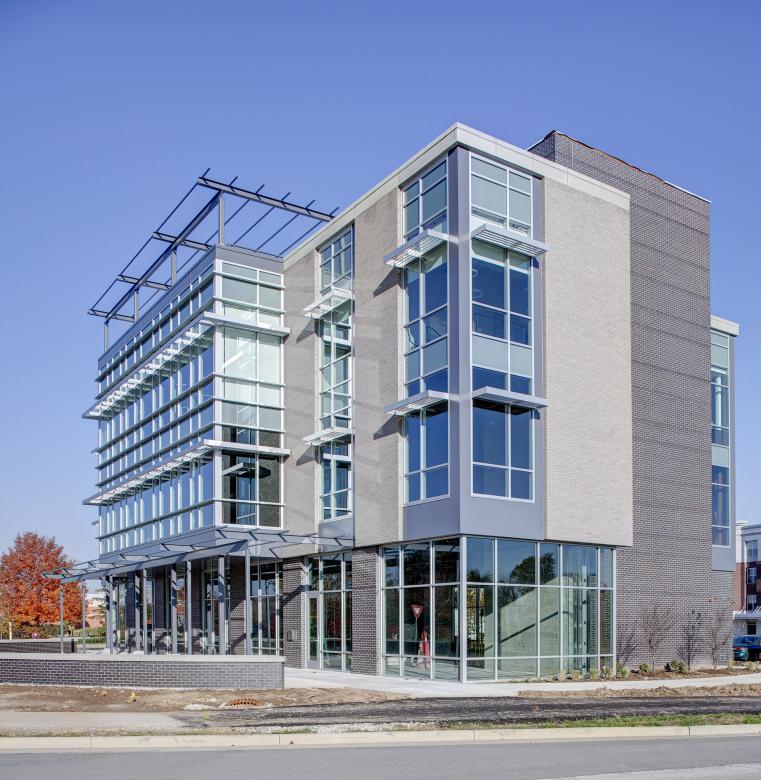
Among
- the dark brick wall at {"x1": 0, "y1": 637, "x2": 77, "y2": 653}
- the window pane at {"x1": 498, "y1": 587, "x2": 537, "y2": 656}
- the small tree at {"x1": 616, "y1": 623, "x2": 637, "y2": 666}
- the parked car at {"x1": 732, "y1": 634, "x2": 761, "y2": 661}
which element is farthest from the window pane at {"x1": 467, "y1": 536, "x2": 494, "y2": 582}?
the dark brick wall at {"x1": 0, "y1": 637, "x2": 77, "y2": 653}

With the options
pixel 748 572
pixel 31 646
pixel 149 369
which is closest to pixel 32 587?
pixel 31 646

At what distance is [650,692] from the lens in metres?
22.4

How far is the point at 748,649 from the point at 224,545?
77.2ft

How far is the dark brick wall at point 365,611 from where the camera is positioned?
28750 mm

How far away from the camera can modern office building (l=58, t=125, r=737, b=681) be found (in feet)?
87.8

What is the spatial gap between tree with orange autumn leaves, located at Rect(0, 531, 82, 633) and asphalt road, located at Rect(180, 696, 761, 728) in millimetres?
47711

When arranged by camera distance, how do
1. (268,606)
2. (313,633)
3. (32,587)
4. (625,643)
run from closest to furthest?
(625,643) → (313,633) → (268,606) → (32,587)

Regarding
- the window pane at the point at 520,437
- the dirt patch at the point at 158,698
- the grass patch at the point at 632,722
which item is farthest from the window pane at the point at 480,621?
the grass patch at the point at 632,722

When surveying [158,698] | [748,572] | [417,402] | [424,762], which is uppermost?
[417,402]

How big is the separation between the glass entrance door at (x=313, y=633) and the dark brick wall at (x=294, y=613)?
243 mm

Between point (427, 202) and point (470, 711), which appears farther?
point (427, 202)

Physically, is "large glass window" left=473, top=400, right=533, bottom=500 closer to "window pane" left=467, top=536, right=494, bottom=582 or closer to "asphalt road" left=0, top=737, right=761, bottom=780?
"window pane" left=467, top=536, right=494, bottom=582

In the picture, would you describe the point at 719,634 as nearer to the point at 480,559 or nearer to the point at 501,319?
the point at 480,559

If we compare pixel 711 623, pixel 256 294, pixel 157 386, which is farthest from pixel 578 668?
pixel 157 386
